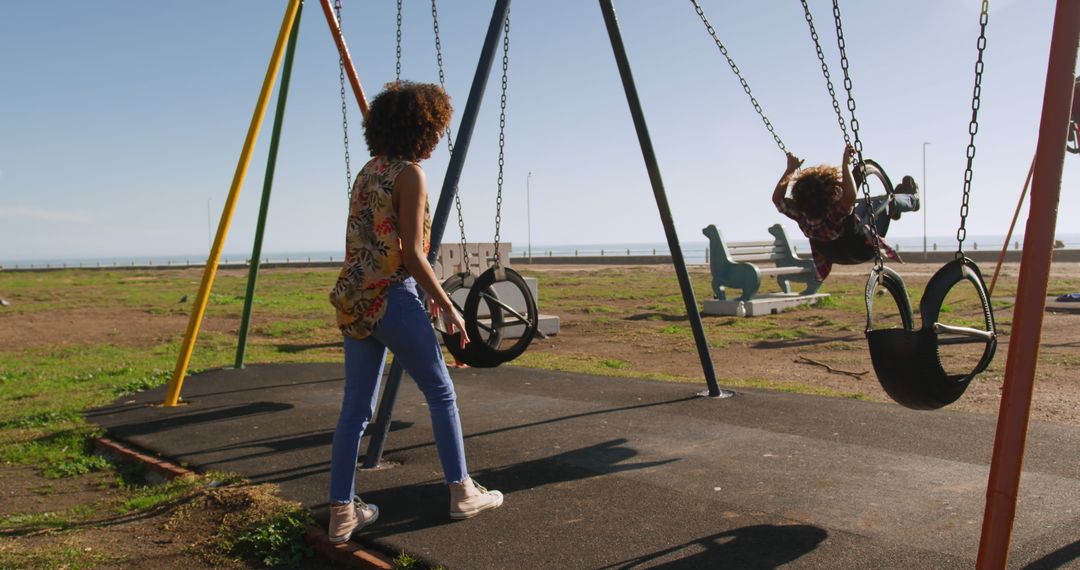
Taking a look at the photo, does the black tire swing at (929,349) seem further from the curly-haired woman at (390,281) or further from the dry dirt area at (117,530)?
the dry dirt area at (117,530)

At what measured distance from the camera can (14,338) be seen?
13.1 m

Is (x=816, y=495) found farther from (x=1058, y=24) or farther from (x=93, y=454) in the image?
(x=93, y=454)

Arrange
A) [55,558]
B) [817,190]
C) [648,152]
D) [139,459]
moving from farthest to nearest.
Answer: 1. [648,152]
2. [139,459]
3. [817,190]
4. [55,558]

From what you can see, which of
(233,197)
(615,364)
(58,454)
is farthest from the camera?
(615,364)

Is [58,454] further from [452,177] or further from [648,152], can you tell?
[648,152]

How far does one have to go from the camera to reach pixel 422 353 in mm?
3492

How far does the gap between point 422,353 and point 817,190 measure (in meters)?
2.75

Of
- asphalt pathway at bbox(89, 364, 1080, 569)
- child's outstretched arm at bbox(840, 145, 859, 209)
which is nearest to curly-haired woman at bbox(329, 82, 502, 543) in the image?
asphalt pathway at bbox(89, 364, 1080, 569)

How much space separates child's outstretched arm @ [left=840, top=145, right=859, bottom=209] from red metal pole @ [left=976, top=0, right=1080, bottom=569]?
6.43ft

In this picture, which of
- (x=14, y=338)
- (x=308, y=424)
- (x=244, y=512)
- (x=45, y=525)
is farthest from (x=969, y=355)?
(x=14, y=338)

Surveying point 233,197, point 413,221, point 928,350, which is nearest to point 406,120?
point 413,221

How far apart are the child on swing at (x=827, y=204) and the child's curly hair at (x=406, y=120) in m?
2.34

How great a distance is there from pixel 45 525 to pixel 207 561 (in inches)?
45.2

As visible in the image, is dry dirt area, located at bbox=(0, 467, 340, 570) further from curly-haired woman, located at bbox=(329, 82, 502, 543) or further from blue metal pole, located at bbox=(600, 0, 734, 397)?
blue metal pole, located at bbox=(600, 0, 734, 397)
